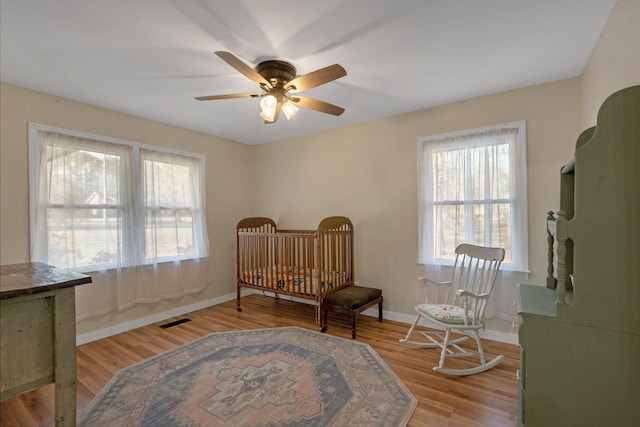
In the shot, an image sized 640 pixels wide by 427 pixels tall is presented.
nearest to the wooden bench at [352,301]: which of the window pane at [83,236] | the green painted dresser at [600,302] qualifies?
the green painted dresser at [600,302]

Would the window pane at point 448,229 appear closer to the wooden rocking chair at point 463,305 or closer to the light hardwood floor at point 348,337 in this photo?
the wooden rocking chair at point 463,305

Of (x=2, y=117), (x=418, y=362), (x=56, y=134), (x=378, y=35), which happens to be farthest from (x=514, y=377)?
(x=2, y=117)

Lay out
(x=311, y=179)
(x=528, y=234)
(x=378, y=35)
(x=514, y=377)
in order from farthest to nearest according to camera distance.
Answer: (x=311, y=179)
(x=528, y=234)
(x=514, y=377)
(x=378, y=35)

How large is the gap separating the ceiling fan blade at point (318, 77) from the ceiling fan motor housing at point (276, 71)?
0.08 metres

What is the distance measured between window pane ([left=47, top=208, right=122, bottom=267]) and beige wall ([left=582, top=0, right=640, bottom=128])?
416 cm

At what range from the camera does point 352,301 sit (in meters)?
2.91

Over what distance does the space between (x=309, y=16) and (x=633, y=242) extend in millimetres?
1838

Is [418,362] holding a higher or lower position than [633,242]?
lower

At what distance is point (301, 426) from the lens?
5.40 feet

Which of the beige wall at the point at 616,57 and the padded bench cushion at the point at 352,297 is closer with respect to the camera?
the beige wall at the point at 616,57

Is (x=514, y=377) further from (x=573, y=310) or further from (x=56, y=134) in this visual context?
(x=56, y=134)

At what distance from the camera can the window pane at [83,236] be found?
2.65 m

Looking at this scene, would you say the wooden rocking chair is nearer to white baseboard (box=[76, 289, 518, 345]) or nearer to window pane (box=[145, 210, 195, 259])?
white baseboard (box=[76, 289, 518, 345])

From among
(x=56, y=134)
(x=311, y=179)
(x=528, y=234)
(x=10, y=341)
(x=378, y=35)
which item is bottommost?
(x=10, y=341)
